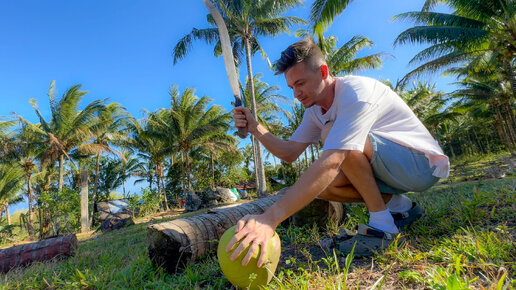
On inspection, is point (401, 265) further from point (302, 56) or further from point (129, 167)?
point (129, 167)

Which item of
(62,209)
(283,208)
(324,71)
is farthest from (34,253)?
(62,209)

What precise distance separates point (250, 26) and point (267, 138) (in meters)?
12.0

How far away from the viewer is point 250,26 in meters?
12.5

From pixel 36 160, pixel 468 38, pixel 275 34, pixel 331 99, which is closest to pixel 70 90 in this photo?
pixel 36 160

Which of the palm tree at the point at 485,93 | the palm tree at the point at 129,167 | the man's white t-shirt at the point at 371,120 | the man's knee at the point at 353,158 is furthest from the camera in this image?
the palm tree at the point at 129,167

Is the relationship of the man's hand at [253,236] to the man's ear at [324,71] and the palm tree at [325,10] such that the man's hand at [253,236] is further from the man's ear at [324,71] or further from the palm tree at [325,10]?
Answer: the palm tree at [325,10]

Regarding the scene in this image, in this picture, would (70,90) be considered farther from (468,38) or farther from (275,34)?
(468,38)

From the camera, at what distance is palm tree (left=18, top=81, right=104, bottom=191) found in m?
13.4

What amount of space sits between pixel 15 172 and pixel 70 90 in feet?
25.1

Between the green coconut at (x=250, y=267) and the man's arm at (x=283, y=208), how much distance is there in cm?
6

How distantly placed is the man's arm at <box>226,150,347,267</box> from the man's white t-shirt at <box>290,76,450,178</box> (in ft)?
0.33

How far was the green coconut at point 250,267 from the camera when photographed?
1022 millimetres

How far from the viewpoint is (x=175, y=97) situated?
17125mm

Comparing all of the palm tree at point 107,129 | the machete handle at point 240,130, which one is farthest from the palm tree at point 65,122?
the machete handle at point 240,130
